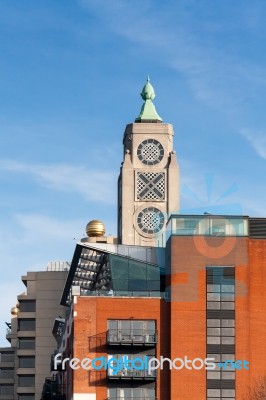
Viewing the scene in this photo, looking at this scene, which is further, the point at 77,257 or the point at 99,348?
the point at 77,257

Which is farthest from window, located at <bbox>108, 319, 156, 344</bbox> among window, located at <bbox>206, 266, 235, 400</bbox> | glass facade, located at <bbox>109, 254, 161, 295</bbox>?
window, located at <bbox>206, 266, 235, 400</bbox>

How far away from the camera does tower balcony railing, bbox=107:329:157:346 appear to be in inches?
5438

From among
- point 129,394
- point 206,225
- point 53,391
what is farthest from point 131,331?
point 53,391

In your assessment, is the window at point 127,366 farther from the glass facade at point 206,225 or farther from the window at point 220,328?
the glass facade at point 206,225

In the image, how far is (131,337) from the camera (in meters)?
139

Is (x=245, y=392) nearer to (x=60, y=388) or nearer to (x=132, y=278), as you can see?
(x=132, y=278)

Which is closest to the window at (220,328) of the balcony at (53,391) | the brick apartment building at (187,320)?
the brick apartment building at (187,320)

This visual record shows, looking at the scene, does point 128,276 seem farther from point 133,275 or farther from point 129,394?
point 129,394

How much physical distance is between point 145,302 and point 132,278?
12.9 feet

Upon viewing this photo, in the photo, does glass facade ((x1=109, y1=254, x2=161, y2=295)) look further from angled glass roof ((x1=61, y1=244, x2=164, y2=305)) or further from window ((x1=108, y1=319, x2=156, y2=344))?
window ((x1=108, y1=319, x2=156, y2=344))

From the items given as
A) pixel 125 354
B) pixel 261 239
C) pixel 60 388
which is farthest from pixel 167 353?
pixel 60 388

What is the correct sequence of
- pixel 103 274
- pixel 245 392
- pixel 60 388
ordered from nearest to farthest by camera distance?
1. pixel 245 392
2. pixel 103 274
3. pixel 60 388

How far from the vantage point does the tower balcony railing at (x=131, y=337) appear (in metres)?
138

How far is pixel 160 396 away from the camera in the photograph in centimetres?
13838
